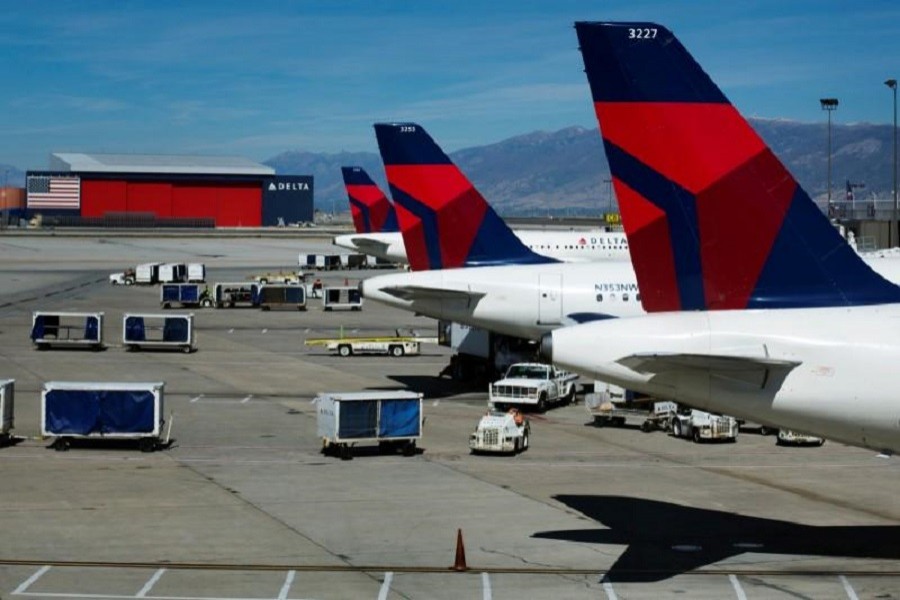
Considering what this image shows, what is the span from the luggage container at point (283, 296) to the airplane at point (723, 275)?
80.3 m

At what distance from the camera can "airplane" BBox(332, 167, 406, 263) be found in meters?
118

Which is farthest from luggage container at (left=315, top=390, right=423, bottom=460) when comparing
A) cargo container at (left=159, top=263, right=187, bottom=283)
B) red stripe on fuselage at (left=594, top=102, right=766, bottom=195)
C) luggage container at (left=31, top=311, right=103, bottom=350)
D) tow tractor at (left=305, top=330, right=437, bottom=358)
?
cargo container at (left=159, top=263, right=187, bottom=283)

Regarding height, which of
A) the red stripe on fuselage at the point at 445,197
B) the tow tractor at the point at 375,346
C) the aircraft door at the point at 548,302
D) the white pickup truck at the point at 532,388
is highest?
the red stripe on fuselage at the point at 445,197

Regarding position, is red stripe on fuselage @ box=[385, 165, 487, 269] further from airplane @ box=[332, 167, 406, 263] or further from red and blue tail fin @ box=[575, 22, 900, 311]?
airplane @ box=[332, 167, 406, 263]

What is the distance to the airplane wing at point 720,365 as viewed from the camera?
23.6 meters

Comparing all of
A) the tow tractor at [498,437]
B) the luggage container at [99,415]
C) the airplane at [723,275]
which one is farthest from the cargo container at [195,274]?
the airplane at [723,275]

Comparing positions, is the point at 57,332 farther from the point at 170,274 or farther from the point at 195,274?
the point at 195,274

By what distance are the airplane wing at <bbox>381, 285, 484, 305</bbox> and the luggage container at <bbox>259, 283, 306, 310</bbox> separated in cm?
5228

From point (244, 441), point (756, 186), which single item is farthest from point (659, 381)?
point (244, 441)

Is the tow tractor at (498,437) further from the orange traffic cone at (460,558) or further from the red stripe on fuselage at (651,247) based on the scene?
the red stripe on fuselage at (651,247)

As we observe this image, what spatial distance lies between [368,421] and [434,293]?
11.8 meters

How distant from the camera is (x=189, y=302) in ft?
343

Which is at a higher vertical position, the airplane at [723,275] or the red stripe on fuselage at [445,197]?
the red stripe on fuselage at [445,197]

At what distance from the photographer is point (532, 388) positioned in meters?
51.8
